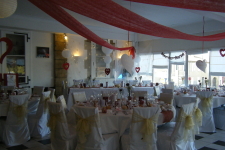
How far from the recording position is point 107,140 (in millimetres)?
3195

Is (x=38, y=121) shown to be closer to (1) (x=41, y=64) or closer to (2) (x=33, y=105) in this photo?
(2) (x=33, y=105)

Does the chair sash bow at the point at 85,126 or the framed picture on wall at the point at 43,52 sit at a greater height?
the framed picture on wall at the point at 43,52

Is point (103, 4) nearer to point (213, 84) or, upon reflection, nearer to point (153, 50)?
point (213, 84)

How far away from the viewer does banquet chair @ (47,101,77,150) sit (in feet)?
11.0

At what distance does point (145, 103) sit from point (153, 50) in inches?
279

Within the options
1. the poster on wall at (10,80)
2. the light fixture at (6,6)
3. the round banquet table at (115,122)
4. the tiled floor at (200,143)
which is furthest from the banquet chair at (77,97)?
the poster on wall at (10,80)

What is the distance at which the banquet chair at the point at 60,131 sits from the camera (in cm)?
336

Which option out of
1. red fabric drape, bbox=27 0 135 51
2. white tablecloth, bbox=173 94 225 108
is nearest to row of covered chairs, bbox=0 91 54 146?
red fabric drape, bbox=27 0 135 51

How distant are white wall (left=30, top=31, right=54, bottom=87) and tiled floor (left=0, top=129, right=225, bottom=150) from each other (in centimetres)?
487

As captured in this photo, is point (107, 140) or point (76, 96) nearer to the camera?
point (107, 140)

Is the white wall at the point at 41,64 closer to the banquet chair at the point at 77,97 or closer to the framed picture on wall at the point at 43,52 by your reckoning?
the framed picture on wall at the point at 43,52

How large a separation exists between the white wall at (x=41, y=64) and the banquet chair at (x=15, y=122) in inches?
192

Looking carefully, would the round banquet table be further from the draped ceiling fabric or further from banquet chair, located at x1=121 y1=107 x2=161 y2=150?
the draped ceiling fabric

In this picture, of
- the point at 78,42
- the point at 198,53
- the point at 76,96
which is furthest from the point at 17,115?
the point at 198,53
